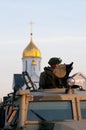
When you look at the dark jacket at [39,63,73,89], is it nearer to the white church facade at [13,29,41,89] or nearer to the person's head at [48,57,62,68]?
the person's head at [48,57,62,68]

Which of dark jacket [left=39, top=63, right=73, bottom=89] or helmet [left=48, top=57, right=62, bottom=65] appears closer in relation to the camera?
dark jacket [left=39, top=63, right=73, bottom=89]

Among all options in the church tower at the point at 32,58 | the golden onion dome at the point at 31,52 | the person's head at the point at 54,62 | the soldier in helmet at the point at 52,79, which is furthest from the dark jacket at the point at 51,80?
the golden onion dome at the point at 31,52

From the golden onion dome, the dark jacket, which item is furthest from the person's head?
the golden onion dome

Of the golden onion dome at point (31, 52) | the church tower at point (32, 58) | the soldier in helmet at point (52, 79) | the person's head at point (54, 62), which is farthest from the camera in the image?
the church tower at point (32, 58)

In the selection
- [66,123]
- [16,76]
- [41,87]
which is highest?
[16,76]

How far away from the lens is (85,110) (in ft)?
24.6

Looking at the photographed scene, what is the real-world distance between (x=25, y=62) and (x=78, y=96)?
6694 centimetres

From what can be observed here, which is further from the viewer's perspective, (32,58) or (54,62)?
(32,58)

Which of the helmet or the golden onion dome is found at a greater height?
the golden onion dome

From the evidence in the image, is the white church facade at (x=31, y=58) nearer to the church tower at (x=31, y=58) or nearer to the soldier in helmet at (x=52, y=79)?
the church tower at (x=31, y=58)

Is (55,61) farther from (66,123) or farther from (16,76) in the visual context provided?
(16,76)

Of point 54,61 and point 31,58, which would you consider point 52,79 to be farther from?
point 31,58

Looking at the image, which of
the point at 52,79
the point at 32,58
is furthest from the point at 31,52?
the point at 52,79

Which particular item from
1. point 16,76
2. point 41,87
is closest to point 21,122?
point 41,87
